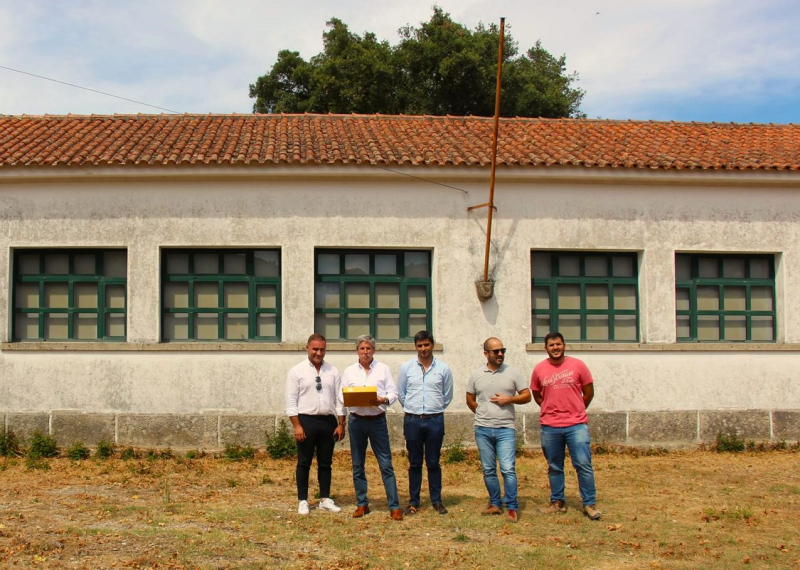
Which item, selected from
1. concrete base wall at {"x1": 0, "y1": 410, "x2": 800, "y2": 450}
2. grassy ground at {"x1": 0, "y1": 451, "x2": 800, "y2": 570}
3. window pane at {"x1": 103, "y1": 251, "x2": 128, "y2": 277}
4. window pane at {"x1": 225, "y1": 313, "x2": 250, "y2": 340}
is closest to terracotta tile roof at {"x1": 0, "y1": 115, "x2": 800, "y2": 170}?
window pane at {"x1": 103, "y1": 251, "x2": 128, "y2": 277}

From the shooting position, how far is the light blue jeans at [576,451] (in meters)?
8.62

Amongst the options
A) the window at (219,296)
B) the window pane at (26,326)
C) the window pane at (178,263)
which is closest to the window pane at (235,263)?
the window at (219,296)

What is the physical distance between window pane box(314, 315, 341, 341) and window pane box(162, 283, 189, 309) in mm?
1992

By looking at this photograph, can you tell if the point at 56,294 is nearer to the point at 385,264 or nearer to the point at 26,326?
the point at 26,326

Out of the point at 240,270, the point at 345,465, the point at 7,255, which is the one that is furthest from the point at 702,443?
the point at 7,255

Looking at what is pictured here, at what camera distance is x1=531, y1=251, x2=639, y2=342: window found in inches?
540

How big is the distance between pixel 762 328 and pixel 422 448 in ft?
25.1

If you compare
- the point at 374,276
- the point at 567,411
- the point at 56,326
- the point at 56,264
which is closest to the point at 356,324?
the point at 374,276

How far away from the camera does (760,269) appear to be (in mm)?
14180

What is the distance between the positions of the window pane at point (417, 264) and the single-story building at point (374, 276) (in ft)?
0.11

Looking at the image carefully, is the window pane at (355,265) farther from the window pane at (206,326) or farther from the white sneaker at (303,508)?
the white sneaker at (303,508)

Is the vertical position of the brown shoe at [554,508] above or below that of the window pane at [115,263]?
below

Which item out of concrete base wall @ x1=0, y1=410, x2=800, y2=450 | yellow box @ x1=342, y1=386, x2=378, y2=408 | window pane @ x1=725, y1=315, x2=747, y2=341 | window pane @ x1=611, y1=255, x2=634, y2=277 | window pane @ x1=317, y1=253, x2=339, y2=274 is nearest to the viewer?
yellow box @ x1=342, y1=386, x2=378, y2=408

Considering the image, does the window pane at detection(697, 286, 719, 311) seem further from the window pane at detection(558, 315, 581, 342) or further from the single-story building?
the window pane at detection(558, 315, 581, 342)
